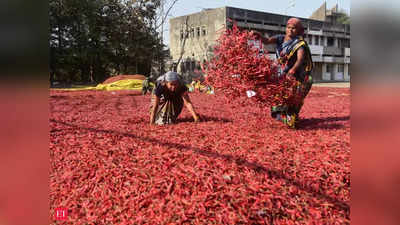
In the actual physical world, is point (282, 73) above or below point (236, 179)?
above

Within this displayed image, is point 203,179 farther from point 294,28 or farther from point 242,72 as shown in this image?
point 294,28

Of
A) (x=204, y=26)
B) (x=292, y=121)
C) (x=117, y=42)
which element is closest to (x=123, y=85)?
(x=117, y=42)

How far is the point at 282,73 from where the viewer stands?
10.9ft

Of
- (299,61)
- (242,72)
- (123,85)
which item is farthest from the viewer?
(123,85)

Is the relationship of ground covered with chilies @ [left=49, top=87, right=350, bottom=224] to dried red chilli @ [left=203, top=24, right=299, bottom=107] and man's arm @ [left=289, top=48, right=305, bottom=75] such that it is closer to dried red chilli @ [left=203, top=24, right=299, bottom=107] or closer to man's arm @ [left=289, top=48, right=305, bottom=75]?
dried red chilli @ [left=203, top=24, right=299, bottom=107]

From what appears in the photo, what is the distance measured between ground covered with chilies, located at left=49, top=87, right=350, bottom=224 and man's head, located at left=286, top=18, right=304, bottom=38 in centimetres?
129

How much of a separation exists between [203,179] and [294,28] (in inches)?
89.7

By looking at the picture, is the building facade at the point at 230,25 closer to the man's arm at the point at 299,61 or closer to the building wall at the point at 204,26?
the building wall at the point at 204,26

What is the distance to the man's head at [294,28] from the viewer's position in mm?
3242

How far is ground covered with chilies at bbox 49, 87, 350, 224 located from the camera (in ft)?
5.77

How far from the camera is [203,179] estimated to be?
2.07 m
